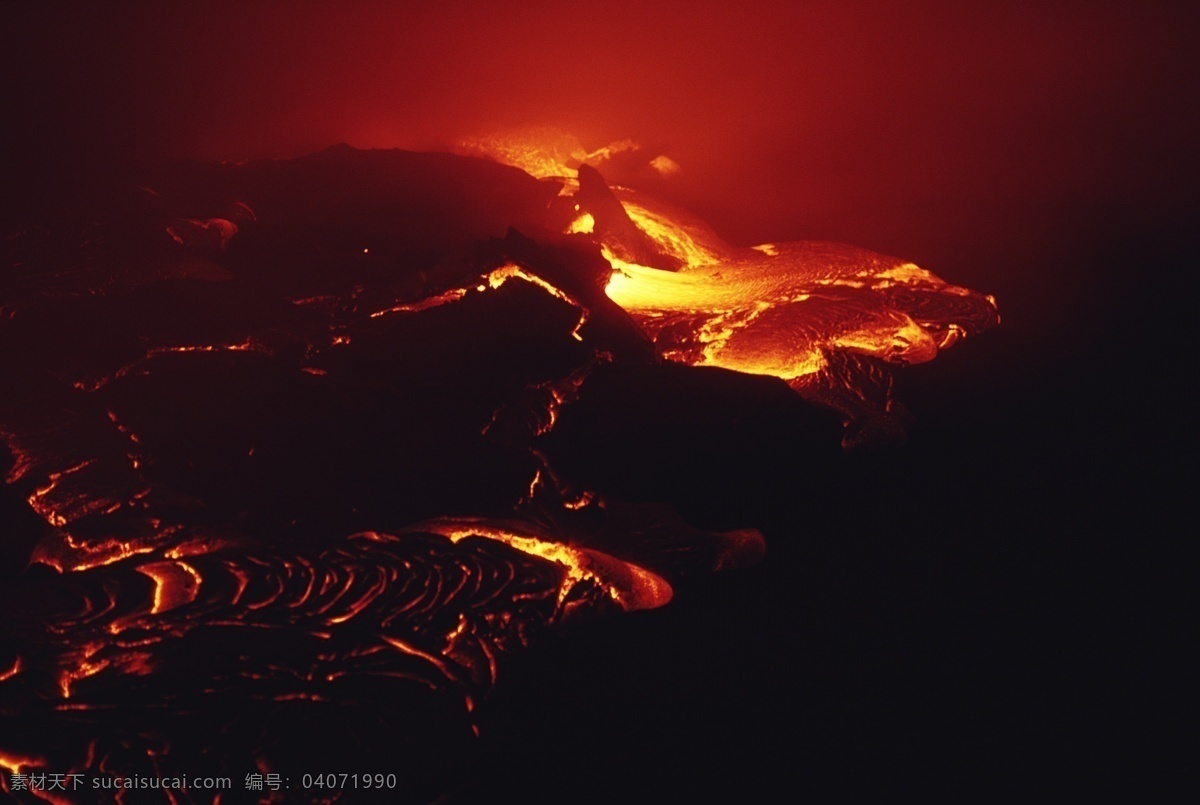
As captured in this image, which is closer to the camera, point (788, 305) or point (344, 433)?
point (344, 433)

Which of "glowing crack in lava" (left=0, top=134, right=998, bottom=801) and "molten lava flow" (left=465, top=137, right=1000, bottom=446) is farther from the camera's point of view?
"molten lava flow" (left=465, top=137, right=1000, bottom=446)

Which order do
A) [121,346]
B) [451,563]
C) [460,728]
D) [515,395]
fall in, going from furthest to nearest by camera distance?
[121,346] → [515,395] → [451,563] → [460,728]

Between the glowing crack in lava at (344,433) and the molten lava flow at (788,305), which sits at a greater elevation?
the molten lava flow at (788,305)

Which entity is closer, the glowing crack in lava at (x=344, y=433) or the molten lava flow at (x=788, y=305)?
the glowing crack in lava at (x=344, y=433)

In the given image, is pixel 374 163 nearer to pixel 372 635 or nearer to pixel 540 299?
pixel 540 299

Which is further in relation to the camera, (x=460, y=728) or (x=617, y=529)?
(x=617, y=529)

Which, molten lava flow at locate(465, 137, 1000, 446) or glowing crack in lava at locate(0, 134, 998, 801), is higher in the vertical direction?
molten lava flow at locate(465, 137, 1000, 446)

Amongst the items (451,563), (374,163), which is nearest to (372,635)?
(451,563)

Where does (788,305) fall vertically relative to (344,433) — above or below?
above
